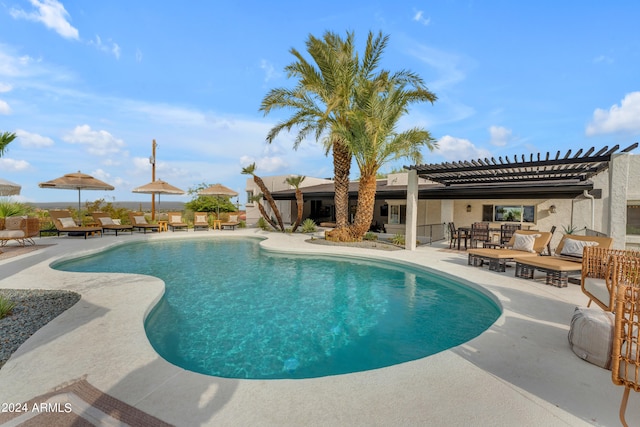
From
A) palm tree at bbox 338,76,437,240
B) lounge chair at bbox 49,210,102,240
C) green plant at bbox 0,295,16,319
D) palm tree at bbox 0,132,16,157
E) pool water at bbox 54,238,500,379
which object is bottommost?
pool water at bbox 54,238,500,379

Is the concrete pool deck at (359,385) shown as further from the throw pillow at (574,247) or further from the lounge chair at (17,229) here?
the lounge chair at (17,229)

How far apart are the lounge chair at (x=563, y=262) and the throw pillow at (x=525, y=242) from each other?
2.67ft

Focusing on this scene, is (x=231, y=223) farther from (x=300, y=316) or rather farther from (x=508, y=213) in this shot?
(x=508, y=213)

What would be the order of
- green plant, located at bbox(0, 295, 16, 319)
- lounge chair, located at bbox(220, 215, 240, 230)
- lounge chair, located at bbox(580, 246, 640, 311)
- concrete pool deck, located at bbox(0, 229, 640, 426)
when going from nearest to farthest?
concrete pool deck, located at bbox(0, 229, 640, 426) → green plant, located at bbox(0, 295, 16, 319) → lounge chair, located at bbox(580, 246, 640, 311) → lounge chair, located at bbox(220, 215, 240, 230)

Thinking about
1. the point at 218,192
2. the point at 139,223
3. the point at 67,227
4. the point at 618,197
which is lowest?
the point at 67,227

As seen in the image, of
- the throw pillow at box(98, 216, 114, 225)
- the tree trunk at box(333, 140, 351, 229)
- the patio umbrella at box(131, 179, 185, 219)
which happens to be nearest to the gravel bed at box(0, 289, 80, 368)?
the tree trunk at box(333, 140, 351, 229)

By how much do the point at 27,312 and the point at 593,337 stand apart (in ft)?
28.3

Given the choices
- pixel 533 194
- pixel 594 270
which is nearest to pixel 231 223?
pixel 533 194

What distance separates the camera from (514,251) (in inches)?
369

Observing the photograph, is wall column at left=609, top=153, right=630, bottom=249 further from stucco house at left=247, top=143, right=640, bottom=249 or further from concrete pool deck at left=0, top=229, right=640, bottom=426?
concrete pool deck at left=0, top=229, right=640, bottom=426

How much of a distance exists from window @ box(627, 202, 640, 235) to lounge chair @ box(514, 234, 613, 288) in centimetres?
991

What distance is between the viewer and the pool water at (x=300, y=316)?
4.42 metres

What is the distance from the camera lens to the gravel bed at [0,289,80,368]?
3.99m

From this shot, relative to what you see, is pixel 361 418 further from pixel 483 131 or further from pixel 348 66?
pixel 483 131
